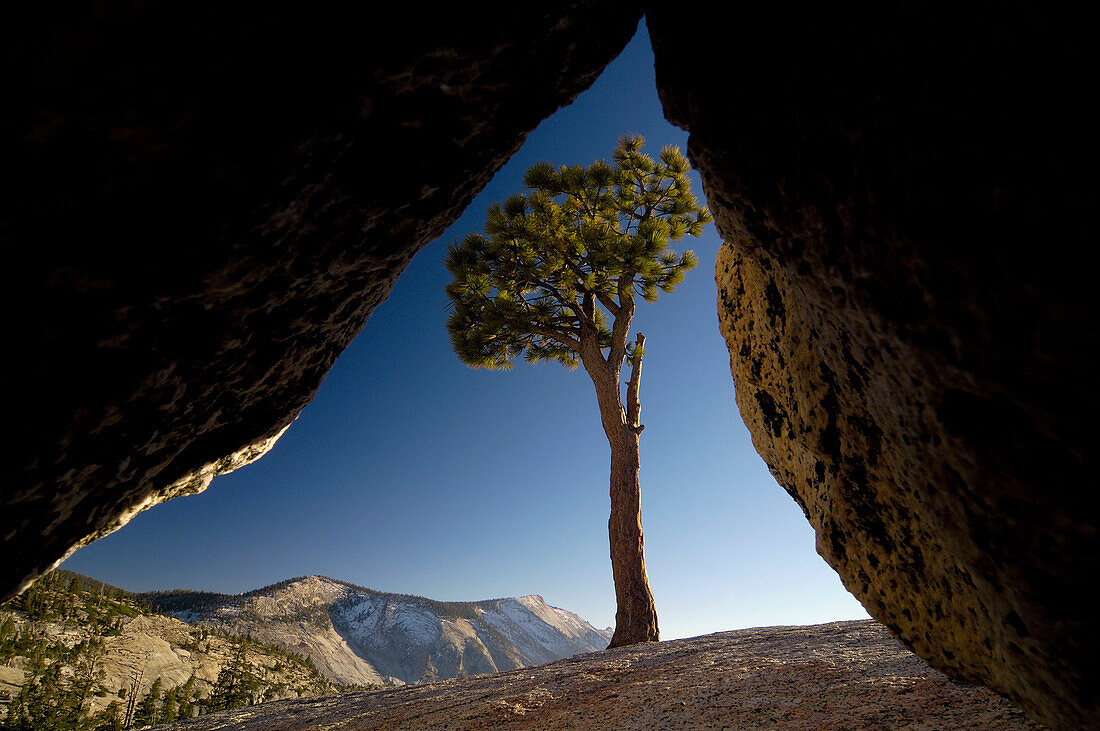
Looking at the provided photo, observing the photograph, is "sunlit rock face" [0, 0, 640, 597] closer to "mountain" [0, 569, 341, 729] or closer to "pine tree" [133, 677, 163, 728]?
"mountain" [0, 569, 341, 729]

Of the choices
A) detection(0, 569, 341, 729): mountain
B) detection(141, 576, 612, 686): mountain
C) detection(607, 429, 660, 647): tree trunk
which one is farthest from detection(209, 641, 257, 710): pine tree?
detection(141, 576, 612, 686): mountain

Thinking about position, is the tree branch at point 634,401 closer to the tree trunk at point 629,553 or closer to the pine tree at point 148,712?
the tree trunk at point 629,553

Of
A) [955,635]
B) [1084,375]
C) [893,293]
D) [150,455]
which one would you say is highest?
[893,293]

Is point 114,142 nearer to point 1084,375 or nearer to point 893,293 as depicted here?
point 893,293

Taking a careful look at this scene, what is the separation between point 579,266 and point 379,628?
171 feet

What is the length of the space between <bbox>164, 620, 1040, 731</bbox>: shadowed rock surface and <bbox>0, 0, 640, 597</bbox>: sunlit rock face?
2.60 metres

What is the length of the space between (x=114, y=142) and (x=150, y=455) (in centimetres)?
129

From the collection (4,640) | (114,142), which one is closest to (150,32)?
(114,142)

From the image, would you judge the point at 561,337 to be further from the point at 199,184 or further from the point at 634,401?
the point at 199,184

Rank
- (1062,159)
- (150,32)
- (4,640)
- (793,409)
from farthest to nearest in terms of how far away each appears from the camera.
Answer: (4,640) → (793,409) → (150,32) → (1062,159)

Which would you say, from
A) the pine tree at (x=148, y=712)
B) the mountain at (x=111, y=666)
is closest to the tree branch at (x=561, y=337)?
the mountain at (x=111, y=666)

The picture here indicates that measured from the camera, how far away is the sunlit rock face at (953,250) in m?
0.80

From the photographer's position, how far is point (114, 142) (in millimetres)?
1020

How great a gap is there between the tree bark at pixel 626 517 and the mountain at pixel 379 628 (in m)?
19.3
